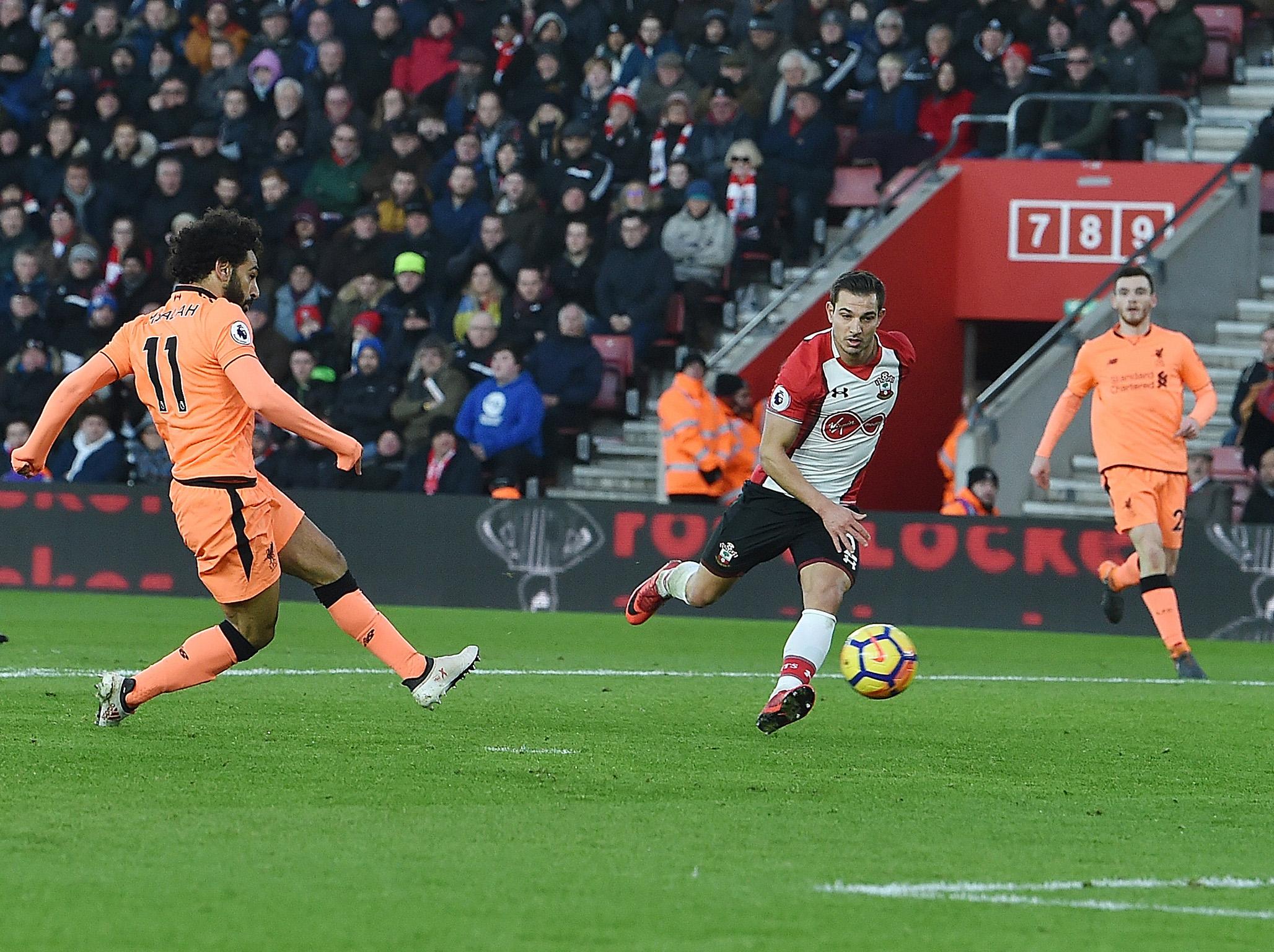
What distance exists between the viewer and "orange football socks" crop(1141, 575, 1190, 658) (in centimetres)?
A: 1215

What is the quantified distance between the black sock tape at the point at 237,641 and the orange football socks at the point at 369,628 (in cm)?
38

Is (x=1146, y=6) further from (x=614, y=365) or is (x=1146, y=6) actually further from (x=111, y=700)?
(x=111, y=700)

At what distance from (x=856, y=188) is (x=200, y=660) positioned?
1363cm

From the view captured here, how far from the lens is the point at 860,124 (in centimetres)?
2058

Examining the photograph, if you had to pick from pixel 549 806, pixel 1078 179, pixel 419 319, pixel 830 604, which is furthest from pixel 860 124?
pixel 549 806

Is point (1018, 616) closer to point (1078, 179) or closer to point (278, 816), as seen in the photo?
point (1078, 179)

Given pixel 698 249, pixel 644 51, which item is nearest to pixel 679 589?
pixel 698 249

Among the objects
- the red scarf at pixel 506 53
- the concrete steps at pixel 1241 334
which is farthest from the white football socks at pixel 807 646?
the red scarf at pixel 506 53

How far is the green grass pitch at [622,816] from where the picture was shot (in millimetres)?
5055

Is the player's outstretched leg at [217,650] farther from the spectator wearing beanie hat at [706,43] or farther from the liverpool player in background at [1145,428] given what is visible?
the spectator wearing beanie hat at [706,43]

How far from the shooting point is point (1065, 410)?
1245 centimetres

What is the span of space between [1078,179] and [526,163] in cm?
517

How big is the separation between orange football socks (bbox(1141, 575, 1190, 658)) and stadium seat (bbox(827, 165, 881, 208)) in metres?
8.90

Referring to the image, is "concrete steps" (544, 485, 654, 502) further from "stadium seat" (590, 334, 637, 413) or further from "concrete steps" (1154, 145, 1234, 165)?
"concrete steps" (1154, 145, 1234, 165)
